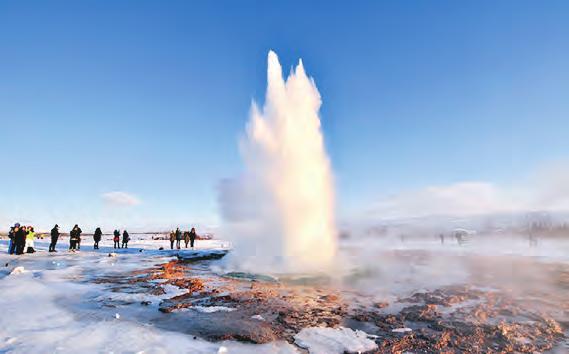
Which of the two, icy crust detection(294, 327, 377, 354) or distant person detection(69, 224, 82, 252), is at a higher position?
distant person detection(69, 224, 82, 252)

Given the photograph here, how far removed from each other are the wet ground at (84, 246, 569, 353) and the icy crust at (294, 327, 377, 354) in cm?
25

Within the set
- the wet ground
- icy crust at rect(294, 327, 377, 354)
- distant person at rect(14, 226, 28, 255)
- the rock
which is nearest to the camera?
icy crust at rect(294, 327, 377, 354)

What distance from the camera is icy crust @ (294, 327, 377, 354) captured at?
6.16 m

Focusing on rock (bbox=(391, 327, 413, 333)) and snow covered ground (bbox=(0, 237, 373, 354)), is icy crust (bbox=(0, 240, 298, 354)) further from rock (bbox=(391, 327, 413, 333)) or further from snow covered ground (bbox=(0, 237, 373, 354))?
rock (bbox=(391, 327, 413, 333))

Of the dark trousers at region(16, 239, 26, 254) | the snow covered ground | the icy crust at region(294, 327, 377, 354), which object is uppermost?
the dark trousers at region(16, 239, 26, 254)

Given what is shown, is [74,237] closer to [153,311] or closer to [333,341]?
[153,311]

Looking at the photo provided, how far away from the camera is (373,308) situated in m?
9.41

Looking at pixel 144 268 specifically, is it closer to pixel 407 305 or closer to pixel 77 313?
pixel 77 313

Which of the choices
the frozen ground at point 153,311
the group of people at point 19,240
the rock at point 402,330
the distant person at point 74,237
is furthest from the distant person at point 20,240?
the rock at point 402,330

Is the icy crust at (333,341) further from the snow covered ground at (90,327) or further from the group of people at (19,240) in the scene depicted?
the group of people at (19,240)

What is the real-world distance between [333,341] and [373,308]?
326 cm

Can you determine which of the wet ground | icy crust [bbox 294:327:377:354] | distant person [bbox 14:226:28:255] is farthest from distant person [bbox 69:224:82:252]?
icy crust [bbox 294:327:377:354]

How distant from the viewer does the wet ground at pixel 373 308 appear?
6898mm

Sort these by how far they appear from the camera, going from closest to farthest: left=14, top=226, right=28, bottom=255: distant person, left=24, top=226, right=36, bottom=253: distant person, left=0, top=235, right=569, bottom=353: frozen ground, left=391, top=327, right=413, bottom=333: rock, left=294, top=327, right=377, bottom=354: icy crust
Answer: left=0, top=235, right=569, bottom=353: frozen ground, left=294, top=327, right=377, bottom=354: icy crust, left=391, top=327, right=413, bottom=333: rock, left=14, top=226, right=28, bottom=255: distant person, left=24, top=226, right=36, bottom=253: distant person
